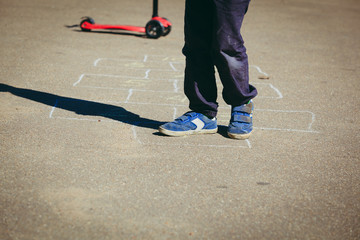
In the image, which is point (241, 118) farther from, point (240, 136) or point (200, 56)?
point (200, 56)

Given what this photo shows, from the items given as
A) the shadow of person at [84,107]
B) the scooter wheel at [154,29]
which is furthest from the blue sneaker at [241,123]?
the scooter wheel at [154,29]

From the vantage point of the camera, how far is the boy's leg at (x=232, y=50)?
3.00m

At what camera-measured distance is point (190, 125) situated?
10.9 ft

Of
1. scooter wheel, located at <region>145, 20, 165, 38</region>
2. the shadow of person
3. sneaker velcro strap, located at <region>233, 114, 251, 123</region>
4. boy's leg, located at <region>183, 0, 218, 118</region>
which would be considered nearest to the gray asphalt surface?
the shadow of person

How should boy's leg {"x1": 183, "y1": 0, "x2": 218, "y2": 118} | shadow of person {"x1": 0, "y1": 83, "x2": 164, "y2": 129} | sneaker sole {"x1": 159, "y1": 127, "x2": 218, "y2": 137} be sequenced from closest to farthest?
boy's leg {"x1": 183, "y1": 0, "x2": 218, "y2": 118} → sneaker sole {"x1": 159, "y1": 127, "x2": 218, "y2": 137} → shadow of person {"x1": 0, "y1": 83, "x2": 164, "y2": 129}

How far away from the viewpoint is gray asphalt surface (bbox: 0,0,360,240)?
214 cm

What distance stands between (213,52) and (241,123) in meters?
0.60

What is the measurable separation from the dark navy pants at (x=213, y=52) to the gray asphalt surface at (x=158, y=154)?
347 mm

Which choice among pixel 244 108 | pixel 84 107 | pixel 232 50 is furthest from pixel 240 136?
pixel 84 107

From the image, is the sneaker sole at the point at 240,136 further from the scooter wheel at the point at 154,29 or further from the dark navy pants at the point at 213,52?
the scooter wheel at the point at 154,29

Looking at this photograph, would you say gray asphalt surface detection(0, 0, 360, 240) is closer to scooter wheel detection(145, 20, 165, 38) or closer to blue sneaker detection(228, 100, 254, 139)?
blue sneaker detection(228, 100, 254, 139)

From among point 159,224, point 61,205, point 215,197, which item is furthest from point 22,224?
point 215,197

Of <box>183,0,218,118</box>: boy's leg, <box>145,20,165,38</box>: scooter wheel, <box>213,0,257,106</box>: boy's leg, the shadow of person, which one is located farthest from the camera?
<box>145,20,165,38</box>: scooter wheel

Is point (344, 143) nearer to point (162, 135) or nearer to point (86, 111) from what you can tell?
point (162, 135)
